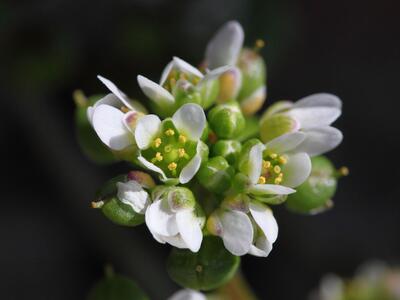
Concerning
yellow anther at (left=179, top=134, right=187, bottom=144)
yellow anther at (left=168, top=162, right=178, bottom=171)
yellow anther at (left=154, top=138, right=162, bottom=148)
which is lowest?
yellow anther at (left=168, top=162, right=178, bottom=171)

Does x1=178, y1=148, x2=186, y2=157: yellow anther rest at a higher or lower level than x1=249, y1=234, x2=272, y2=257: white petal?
higher

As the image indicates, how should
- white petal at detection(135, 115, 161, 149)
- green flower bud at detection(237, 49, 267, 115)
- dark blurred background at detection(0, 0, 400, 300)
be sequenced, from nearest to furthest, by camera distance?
white petal at detection(135, 115, 161, 149), green flower bud at detection(237, 49, 267, 115), dark blurred background at detection(0, 0, 400, 300)

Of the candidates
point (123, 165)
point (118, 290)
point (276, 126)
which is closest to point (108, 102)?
point (276, 126)

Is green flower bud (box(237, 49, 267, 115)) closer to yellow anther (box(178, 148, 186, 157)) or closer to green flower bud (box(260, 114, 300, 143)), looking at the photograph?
green flower bud (box(260, 114, 300, 143))

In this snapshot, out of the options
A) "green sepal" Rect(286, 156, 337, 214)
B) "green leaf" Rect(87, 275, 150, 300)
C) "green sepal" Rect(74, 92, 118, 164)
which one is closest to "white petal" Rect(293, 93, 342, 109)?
"green sepal" Rect(286, 156, 337, 214)

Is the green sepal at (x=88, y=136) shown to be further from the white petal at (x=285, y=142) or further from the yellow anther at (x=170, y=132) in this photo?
the white petal at (x=285, y=142)

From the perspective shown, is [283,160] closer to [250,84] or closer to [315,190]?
[315,190]

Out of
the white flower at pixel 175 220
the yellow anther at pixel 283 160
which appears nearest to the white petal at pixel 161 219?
the white flower at pixel 175 220
